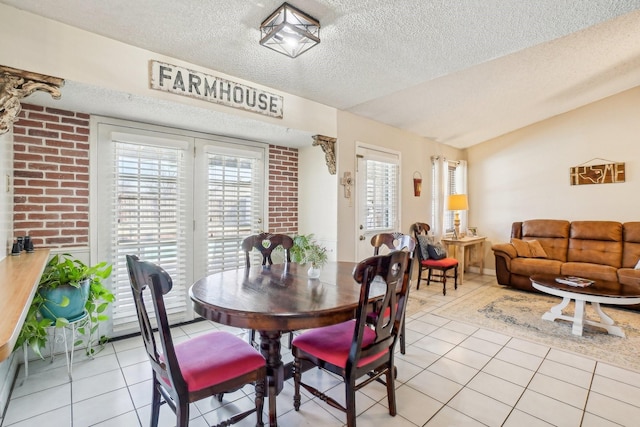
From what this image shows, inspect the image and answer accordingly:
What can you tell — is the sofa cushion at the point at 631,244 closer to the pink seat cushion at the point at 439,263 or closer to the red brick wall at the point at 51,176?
the pink seat cushion at the point at 439,263

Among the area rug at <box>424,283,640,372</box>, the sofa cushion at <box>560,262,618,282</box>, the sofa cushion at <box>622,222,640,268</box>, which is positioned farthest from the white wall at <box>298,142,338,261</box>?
the sofa cushion at <box>622,222,640,268</box>

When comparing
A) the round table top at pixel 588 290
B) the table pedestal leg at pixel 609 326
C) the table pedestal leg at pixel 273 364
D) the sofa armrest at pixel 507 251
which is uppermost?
the sofa armrest at pixel 507 251

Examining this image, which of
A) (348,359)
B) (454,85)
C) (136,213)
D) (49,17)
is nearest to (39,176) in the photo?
(136,213)

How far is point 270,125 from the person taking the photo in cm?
302

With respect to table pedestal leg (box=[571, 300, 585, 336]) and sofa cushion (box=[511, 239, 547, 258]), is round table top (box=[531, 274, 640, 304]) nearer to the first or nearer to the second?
table pedestal leg (box=[571, 300, 585, 336])

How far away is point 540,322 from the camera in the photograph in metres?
3.29

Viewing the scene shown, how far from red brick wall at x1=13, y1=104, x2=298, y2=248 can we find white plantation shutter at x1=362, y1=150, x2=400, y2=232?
292cm

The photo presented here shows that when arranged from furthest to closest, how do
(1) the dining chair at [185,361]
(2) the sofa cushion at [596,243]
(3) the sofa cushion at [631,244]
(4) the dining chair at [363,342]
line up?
(2) the sofa cushion at [596,243]
(3) the sofa cushion at [631,244]
(4) the dining chair at [363,342]
(1) the dining chair at [185,361]

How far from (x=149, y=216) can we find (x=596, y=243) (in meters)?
5.77

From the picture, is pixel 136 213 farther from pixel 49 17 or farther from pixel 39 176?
pixel 49 17

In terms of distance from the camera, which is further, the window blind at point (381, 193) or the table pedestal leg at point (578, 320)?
the window blind at point (381, 193)

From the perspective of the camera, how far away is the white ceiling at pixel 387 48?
1899mm

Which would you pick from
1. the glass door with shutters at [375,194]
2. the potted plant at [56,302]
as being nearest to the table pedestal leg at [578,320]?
the glass door with shutters at [375,194]

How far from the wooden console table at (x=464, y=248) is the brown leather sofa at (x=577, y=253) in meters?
0.48
